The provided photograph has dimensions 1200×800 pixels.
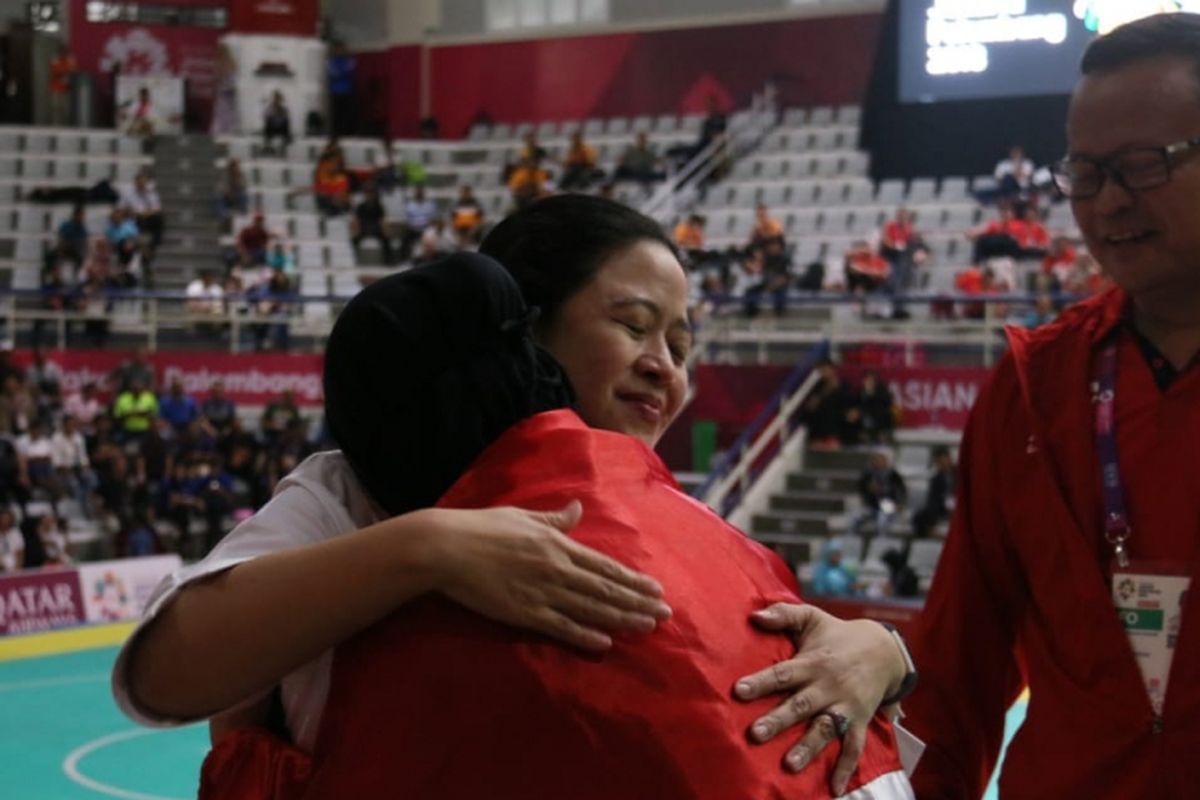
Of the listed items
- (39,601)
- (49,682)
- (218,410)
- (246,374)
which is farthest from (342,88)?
(49,682)

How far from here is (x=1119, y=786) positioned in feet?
7.54

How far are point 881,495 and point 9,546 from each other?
6830 millimetres

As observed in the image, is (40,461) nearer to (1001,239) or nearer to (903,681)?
(1001,239)

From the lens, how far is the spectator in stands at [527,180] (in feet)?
79.0

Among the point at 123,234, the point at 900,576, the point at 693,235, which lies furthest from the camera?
the point at 123,234

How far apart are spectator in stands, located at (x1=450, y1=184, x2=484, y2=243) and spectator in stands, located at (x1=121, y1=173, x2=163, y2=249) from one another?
A: 3691 mm

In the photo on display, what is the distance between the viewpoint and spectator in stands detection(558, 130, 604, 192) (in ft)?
79.2

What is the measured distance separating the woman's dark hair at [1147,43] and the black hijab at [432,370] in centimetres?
107

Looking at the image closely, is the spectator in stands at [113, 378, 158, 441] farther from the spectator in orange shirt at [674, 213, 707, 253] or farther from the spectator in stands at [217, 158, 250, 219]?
the spectator in stands at [217, 158, 250, 219]

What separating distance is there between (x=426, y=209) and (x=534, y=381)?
23084 millimetres

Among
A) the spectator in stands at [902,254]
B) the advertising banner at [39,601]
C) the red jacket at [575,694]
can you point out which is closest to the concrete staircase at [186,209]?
the spectator in stands at [902,254]

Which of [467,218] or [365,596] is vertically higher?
[365,596]

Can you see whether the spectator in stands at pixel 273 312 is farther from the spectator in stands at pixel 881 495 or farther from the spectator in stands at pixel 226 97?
the spectator in stands at pixel 226 97

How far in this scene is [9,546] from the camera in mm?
14234
